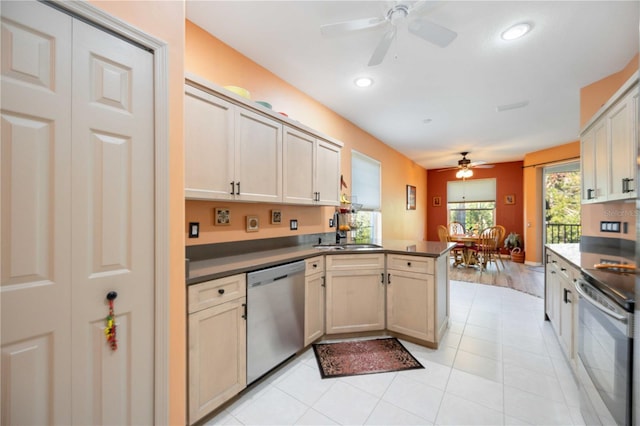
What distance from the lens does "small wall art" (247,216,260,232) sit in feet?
7.67

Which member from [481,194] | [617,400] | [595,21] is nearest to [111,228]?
[617,400]

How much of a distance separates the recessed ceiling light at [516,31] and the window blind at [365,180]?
89.5 inches

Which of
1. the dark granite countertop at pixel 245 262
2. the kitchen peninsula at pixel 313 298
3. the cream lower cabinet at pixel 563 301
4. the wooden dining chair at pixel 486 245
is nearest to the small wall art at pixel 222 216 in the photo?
the kitchen peninsula at pixel 313 298

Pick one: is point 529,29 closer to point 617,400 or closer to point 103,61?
point 617,400

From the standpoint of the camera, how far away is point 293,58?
2.39 metres

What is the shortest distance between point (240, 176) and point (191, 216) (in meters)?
0.47

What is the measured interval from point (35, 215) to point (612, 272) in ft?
9.36

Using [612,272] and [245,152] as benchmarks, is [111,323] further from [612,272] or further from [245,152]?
[612,272]

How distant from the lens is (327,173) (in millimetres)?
2881

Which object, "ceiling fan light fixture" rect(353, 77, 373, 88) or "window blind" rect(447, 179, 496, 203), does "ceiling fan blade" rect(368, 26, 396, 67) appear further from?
"window blind" rect(447, 179, 496, 203)

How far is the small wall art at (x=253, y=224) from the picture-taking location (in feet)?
7.67

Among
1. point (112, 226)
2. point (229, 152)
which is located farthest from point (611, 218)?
point (112, 226)

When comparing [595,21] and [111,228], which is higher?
[595,21]

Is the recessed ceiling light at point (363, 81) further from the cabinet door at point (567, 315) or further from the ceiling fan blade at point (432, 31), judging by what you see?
the cabinet door at point (567, 315)
